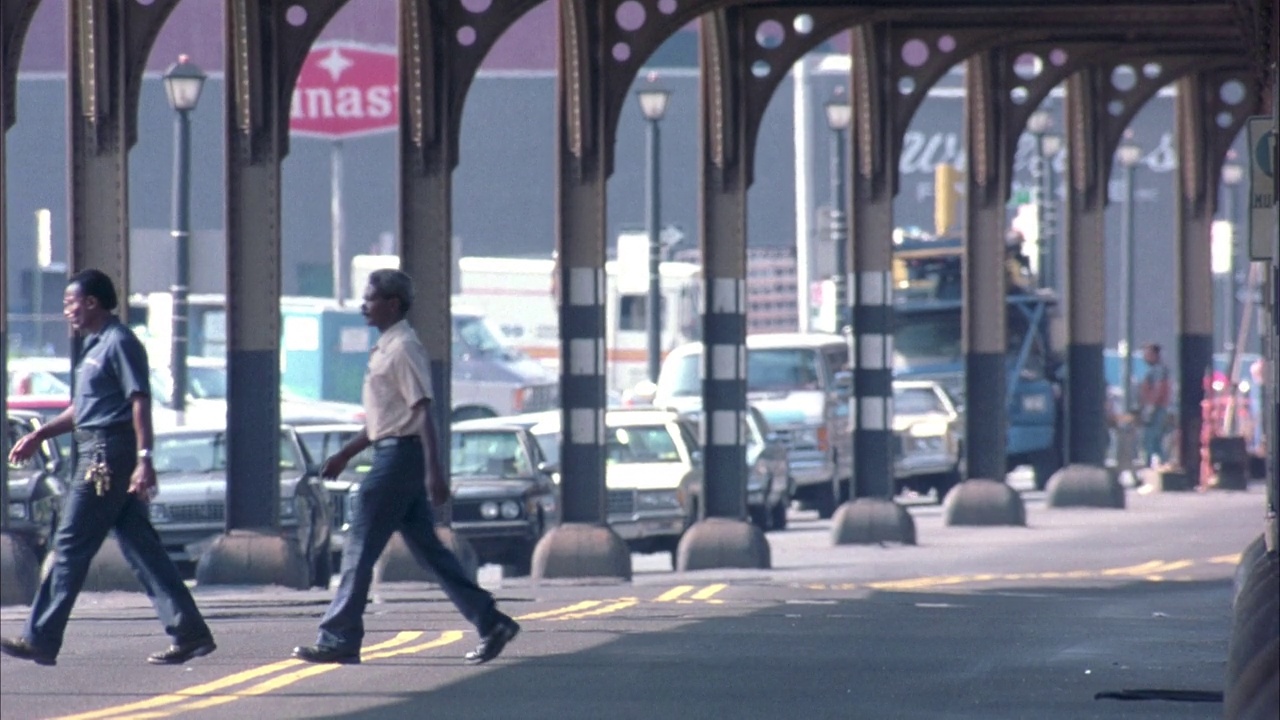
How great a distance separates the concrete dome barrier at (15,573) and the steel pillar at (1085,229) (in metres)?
15.6

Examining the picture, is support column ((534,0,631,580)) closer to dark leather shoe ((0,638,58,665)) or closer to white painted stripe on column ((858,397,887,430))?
white painted stripe on column ((858,397,887,430))

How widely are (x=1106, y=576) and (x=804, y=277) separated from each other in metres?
25.4

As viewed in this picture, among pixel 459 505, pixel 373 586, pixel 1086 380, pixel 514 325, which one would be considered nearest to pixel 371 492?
pixel 373 586

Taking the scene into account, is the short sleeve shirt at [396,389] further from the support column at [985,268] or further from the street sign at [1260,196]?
the support column at [985,268]

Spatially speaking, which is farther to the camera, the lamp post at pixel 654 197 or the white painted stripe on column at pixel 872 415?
the lamp post at pixel 654 197

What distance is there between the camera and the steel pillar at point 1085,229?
3231cm

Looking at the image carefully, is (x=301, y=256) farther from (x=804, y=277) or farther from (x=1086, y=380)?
(x=1086, y=380)

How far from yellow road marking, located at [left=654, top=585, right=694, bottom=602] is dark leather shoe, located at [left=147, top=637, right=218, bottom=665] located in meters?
5.71

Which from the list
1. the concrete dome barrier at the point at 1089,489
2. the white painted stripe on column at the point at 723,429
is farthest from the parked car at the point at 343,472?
the concrete dome barrier at the point at 1089,489

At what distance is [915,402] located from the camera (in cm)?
3722

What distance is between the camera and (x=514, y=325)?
5178cm

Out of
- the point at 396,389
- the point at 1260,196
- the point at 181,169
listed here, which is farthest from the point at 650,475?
the point at 396,389

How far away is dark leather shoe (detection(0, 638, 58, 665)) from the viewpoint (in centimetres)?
1293

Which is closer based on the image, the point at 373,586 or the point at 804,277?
the point at 373,586
